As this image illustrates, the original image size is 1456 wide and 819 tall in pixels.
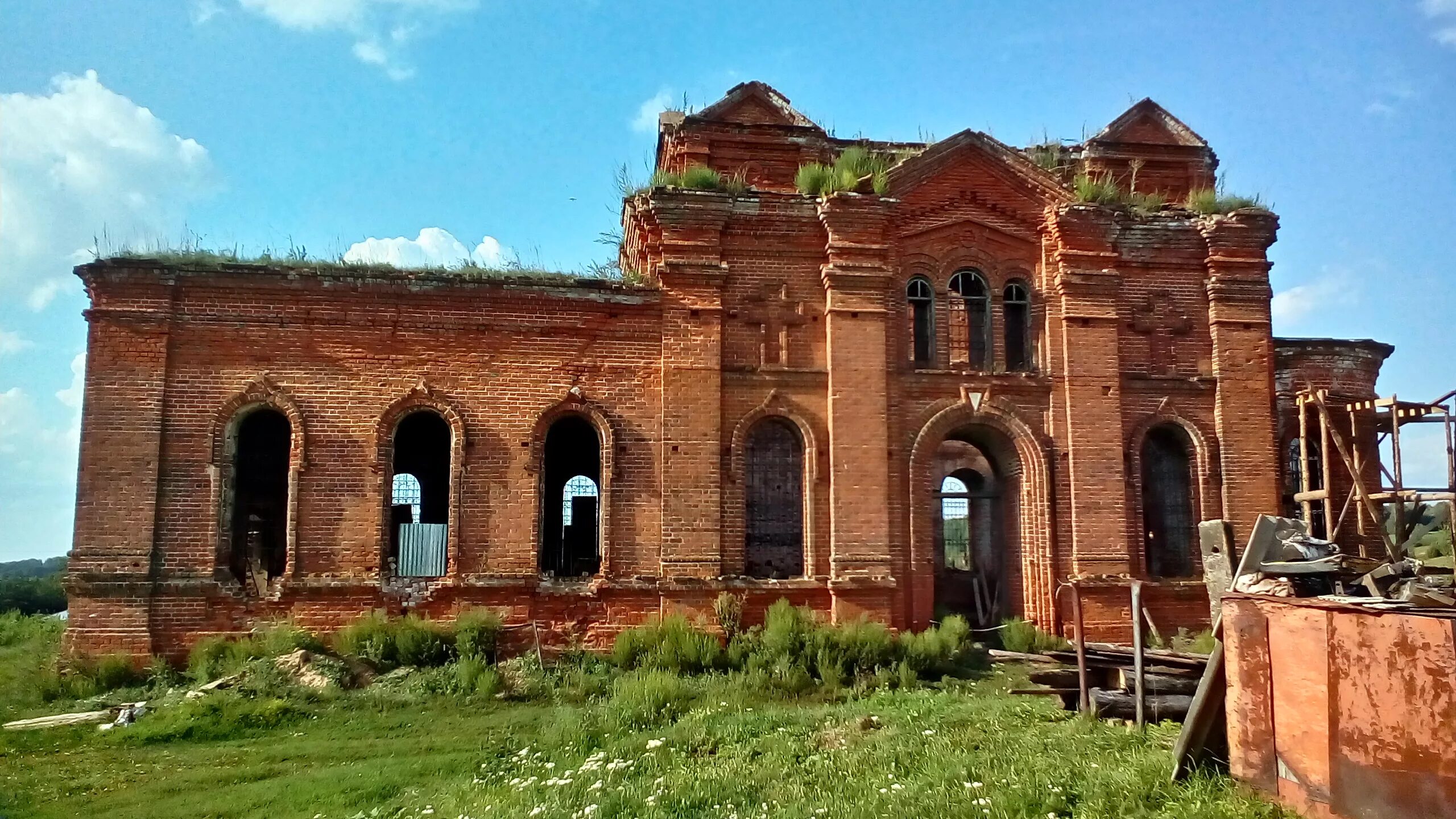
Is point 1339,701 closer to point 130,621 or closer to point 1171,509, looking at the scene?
point 1171,509

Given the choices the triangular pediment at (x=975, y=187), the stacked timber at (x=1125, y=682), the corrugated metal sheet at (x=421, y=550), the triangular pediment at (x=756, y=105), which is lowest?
the stacked timber at (x=1125, y=682)

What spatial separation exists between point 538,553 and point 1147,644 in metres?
8.98

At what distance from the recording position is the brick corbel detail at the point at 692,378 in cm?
1396

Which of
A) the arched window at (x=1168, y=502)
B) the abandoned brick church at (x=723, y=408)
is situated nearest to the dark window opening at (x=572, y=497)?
the abandoned brick church at (x=723, y=408)

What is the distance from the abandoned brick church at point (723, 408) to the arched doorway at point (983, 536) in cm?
15

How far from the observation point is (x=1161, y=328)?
623 inches

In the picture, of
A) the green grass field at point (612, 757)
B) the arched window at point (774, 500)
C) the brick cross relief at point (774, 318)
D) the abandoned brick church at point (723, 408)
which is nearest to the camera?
the green grass field at point (612, 757)

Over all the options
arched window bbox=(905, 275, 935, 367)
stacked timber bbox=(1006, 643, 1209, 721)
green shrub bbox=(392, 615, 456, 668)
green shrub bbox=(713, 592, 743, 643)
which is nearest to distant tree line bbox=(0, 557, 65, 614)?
green shrub bbox=(392, 615, 456, 668)

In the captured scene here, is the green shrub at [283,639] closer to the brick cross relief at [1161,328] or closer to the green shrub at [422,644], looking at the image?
the green shrub at [422,644]

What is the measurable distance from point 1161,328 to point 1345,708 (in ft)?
36.4

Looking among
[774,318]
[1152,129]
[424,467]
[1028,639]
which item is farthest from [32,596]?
[1152,129]

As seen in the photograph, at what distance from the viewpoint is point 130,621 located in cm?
1269

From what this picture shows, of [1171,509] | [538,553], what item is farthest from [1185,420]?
[538,553]

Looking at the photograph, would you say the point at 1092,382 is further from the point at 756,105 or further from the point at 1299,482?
the point at 756,105
